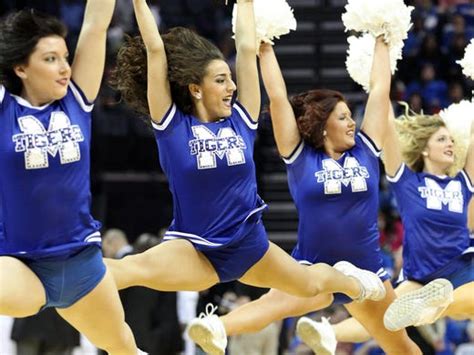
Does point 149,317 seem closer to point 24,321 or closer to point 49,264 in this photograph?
point 24,321

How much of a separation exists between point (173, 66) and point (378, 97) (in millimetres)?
1329

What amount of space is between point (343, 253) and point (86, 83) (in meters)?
2.02

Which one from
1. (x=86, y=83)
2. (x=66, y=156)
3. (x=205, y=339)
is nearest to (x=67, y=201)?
(x=66, y=156)

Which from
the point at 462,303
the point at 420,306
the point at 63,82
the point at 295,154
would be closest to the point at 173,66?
the point at 63,82

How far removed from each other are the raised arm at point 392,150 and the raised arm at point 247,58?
47.9 inches

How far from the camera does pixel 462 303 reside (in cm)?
643

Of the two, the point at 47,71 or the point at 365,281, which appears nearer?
the point at 47,71

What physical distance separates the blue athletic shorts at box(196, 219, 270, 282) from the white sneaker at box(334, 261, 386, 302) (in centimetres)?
68

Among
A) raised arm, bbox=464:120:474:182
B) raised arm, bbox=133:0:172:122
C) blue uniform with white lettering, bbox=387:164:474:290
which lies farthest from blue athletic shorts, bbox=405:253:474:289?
raised arm, bbox=133:0:172:122

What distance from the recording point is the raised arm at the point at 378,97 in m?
6.31

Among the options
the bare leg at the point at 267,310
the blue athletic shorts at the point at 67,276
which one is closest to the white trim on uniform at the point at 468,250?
the bare leg at the point at 267,310

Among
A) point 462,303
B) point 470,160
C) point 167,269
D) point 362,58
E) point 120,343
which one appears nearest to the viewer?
point 120,343

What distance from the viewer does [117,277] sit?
203 inches

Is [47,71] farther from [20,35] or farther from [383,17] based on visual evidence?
[383,17]
